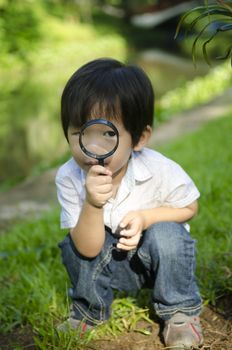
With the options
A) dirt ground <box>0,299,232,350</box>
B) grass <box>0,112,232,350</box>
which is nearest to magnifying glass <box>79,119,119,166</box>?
grass <box>0,112,232,350</box>

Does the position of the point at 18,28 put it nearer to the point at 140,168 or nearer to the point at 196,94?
the point at 196,94

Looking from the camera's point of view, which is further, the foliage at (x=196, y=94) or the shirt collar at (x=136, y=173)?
the foliage at (x=196, y=94)

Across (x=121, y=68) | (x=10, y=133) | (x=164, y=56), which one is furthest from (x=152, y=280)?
(x=164, y=56)

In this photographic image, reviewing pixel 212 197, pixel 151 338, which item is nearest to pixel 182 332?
pixel 151 338

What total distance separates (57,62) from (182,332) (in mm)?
14759

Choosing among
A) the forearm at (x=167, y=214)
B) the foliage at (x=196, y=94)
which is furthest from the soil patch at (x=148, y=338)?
the foliage at (x=196, y=94)

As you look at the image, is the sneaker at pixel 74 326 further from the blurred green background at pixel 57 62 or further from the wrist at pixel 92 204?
the blurred green background at pixel 57 62

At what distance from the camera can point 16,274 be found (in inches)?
104

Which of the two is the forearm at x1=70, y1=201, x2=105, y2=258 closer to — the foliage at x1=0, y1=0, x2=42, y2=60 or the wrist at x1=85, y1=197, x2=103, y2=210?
the wrist at x1=85, y1=197, x2=103, y2=210

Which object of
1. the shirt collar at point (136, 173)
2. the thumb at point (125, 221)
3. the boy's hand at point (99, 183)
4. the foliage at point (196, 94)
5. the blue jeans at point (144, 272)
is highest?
the boy's hand at point (99, 183)

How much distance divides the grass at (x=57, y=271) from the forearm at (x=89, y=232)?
221 millimetres

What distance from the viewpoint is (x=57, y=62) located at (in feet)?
52.5

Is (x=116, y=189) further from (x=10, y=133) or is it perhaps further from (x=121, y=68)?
(x=10, y=133)

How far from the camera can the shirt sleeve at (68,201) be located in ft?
6.34
